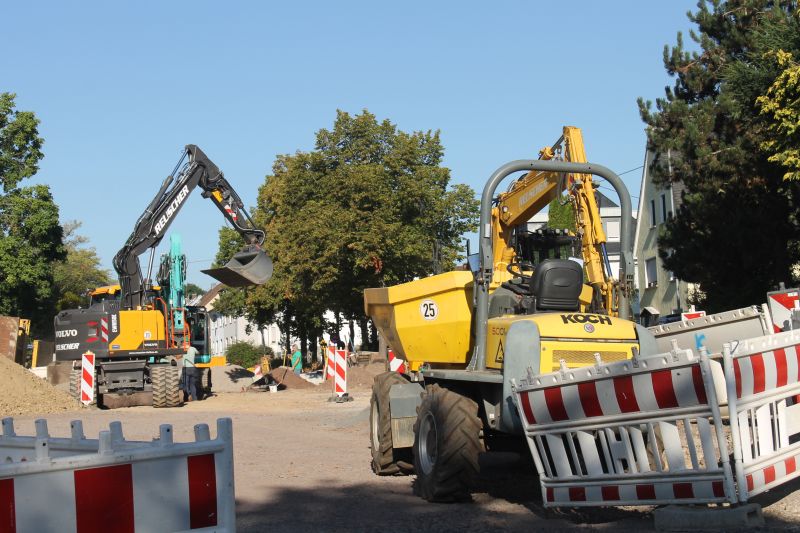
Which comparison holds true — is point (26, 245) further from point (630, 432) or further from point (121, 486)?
point (121, 486)

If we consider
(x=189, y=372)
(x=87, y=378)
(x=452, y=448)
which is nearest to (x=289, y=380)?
(x=189, y=372)

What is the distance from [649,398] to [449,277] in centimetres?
382

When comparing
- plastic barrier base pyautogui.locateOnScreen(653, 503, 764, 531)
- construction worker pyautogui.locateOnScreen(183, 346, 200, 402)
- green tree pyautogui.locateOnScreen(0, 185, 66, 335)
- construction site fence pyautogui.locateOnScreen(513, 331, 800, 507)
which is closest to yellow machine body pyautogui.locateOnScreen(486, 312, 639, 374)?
construction site fence pyautogui.locateOnScreen(513, 331, 800, 507)

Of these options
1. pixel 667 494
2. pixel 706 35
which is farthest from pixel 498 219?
pixel 706 35

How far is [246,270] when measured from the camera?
80.3ft

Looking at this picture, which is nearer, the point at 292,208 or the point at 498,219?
the point at 498,219

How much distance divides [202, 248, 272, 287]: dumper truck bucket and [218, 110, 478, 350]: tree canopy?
44.2 feet

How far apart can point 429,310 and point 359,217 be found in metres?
29.7

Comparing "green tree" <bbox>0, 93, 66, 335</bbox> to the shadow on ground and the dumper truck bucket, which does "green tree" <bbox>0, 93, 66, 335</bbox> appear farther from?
the shadow on ground

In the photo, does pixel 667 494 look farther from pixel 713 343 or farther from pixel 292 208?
pixel 292 208

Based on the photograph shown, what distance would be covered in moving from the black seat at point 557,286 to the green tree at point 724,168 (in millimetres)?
12092

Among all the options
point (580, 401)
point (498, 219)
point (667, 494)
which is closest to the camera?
point (667, 494)

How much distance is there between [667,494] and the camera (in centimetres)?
622

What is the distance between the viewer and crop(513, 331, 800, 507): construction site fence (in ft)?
19.4
